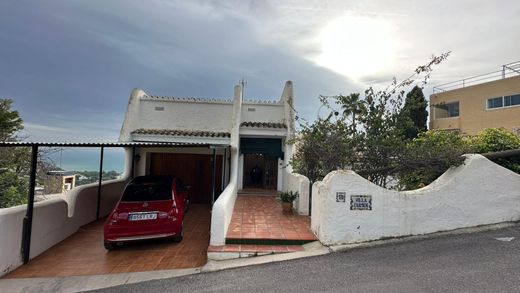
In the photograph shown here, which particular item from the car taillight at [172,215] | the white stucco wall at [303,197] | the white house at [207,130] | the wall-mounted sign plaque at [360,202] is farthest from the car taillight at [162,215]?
the white house at [207,130]

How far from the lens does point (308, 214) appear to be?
30.3 feet

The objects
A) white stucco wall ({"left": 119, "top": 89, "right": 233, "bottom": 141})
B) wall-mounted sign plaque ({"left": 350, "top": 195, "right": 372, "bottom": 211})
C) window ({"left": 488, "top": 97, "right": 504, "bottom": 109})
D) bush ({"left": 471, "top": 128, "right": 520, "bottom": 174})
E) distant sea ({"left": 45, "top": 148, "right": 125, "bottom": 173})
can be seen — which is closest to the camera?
wall-mounted sign plaque ({"left": 350, "top": 195, "right": 372, "bottom": 211})

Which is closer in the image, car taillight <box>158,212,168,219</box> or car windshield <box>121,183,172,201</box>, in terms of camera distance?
car taillight <box>158,212,168,219</box>

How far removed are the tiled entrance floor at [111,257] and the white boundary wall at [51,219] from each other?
9.7 inches

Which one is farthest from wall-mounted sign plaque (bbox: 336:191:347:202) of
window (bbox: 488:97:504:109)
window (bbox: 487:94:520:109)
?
window (bbox: 488:97:504:109)

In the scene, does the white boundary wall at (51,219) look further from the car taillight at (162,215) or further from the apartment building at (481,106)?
the apartment building at (481,106)

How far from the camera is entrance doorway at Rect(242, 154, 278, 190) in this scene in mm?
15024

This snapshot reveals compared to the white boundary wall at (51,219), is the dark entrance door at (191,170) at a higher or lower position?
higher

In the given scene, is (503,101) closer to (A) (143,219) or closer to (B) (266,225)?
(B) (266,225)


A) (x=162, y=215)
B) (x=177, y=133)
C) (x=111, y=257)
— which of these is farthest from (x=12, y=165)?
(x=162, y=215)

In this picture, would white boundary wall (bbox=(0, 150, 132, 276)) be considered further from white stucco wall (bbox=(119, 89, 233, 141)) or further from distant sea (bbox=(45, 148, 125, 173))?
white stucco wall (bbox=(119, 89, 233, 141))

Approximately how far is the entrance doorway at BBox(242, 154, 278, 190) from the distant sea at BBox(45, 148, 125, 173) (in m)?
6.28

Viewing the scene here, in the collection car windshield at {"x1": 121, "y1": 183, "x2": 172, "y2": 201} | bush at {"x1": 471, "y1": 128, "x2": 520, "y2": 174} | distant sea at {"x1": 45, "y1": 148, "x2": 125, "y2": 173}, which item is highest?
bush at {"x1": 471, "y1": 128, "x2": 520, "y2": 174}

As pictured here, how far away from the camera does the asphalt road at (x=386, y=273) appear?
4320mm
